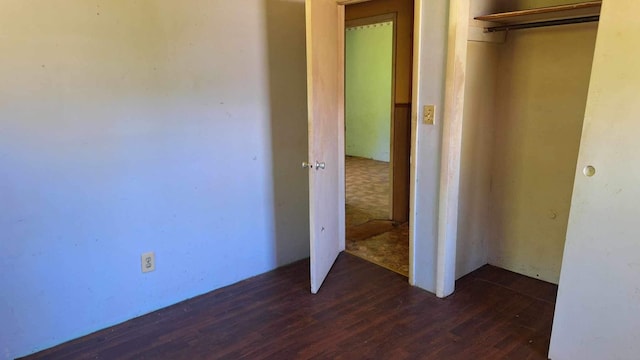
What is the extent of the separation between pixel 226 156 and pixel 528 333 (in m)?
2.09

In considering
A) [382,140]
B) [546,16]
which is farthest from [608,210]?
[382,140]

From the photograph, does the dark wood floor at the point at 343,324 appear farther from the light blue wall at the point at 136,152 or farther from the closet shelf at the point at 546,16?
the closet shelf at the point at 546,16

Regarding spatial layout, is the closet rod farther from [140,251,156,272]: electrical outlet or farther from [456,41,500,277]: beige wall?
[140,251,156,272]: electrical outlet

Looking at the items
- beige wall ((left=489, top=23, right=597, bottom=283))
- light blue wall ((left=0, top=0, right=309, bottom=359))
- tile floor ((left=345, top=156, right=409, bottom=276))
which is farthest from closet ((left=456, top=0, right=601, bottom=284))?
light blue wall ((left=0, top=0, right=309, bottom=359))

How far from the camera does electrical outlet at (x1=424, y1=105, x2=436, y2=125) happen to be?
2755mm

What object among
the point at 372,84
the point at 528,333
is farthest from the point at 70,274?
the point at 372,84

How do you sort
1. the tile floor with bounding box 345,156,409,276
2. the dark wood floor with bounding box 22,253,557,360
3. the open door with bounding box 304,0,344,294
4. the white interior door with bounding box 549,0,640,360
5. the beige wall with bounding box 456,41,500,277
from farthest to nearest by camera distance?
the tile floor with bounding box 345,156,409,276, the beige wall with bounding box 456,41,500,277, the open door with bounding box 304,0,344,294, the dark wood floor with bounding box 22,253,557,360, the white interior door with bounding box 549,0,640,360

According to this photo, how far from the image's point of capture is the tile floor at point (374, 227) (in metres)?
3.55

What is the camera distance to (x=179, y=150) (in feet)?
8.77

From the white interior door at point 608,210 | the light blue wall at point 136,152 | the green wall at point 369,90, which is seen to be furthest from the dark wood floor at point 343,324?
the green wall at point 369,90

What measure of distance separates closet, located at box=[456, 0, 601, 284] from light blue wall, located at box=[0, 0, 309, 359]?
125cm

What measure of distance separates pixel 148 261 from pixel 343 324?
1.22 meters

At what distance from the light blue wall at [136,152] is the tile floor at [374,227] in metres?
0.87

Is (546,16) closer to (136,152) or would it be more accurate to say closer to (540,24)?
(540,24)
